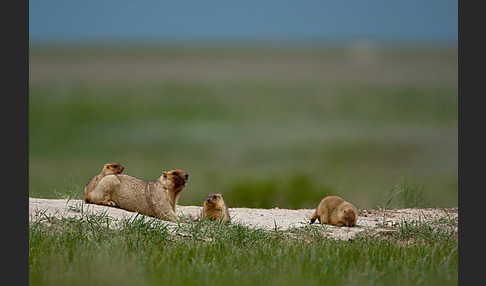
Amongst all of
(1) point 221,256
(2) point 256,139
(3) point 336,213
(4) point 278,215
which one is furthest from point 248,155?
(1) point 221,256

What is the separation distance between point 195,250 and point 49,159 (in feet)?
58.3

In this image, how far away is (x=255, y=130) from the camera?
111 feet

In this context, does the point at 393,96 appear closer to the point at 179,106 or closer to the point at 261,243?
the point at 179,106

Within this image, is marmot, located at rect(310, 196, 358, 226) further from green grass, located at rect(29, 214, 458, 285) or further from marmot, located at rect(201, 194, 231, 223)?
marmot, located at rect(201, 194, 231, 223)

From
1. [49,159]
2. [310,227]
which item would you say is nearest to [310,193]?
[310,227]

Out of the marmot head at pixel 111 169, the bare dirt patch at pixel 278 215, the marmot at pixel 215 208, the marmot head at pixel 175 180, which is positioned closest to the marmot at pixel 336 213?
the bare dirt patch at pixel 278 215

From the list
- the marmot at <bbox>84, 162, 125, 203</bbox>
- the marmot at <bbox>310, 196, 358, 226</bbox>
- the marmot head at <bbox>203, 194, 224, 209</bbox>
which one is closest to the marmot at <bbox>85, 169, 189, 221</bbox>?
the marmot at <bbox>84, 162, 125, 203</bbox>

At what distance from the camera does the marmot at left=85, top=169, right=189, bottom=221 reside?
864cm

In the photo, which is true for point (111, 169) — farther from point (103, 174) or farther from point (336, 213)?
point (336, 213)

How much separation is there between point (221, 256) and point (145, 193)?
189 cm

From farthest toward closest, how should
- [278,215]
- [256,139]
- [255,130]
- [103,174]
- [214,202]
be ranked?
[255,130] → [256,139] → [278,215] → [103,174] → [214,202]

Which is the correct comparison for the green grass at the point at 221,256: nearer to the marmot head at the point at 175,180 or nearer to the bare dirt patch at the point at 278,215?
the bare dirt patch at the point at 278,215

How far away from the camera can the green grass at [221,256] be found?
6.36 meters

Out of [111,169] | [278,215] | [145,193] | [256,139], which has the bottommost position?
[278,215]
